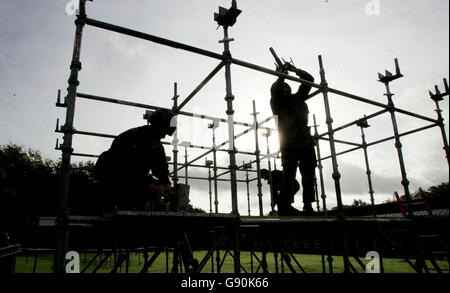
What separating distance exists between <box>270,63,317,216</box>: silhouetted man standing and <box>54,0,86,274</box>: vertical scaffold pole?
10.7ft

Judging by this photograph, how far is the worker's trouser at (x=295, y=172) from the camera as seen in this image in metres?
4.93

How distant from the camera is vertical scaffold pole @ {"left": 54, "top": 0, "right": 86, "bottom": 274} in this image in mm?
2561

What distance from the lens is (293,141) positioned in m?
5.05

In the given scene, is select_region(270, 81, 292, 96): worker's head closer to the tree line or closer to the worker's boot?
the worker's boot

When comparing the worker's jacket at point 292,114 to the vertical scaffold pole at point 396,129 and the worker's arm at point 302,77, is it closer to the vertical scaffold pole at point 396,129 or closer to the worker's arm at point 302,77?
the worker's arm at point 302,77

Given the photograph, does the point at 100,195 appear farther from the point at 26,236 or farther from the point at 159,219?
the point at 26,236

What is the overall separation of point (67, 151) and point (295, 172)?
371 centimetres

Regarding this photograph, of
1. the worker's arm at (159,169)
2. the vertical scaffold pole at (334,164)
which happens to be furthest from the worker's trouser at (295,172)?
the worker's arm at (159,169)

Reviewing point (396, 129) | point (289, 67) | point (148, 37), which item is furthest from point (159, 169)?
point (396, 129)

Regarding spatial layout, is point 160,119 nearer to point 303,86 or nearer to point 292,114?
point 292,114

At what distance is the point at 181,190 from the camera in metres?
3.50

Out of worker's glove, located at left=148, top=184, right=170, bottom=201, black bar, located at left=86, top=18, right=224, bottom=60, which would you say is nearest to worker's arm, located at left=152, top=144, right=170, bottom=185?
worker's glove, located at left=148, top=184, right=170, bottom=201
